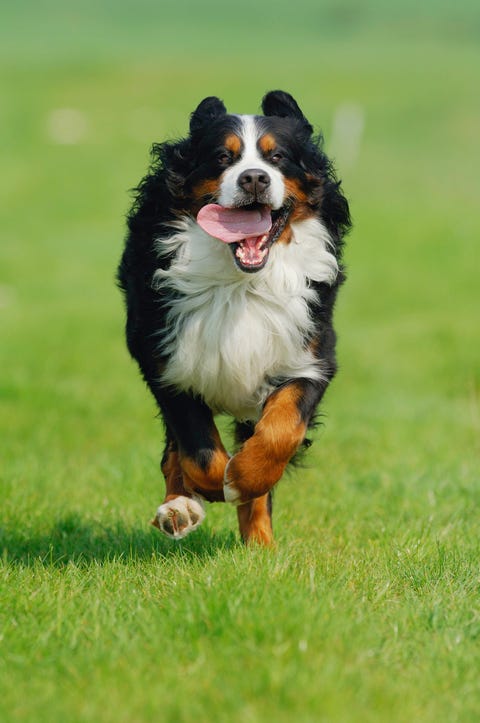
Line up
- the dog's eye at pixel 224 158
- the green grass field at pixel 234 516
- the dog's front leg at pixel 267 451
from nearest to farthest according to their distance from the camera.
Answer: the green grass field at pixel 234 516
the dog's front leg at pixel 267 451
the dog's eye at pixel 224 158

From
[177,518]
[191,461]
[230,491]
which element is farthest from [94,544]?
[230,491]

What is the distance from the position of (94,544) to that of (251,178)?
1961 millimetres

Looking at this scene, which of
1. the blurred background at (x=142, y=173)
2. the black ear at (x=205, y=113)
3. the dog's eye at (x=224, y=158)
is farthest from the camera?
the blurred background at (x=142, y=173)

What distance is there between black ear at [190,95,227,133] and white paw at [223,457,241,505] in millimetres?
1586

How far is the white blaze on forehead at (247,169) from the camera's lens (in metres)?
4.79

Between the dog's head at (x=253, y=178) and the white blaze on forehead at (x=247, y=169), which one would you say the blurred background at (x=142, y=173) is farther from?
the white blaze on forehead at (x=247, y=169)

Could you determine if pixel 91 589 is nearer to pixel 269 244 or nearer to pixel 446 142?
pixel 269 244

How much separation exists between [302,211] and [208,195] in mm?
424

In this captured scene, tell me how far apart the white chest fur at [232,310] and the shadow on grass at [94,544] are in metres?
0.79

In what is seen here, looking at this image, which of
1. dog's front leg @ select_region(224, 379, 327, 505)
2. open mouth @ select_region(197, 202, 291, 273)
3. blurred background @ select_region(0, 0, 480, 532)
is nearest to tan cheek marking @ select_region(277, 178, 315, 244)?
open mouth @ select_region(197, 202, 291, 273)

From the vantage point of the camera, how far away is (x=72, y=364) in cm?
1183

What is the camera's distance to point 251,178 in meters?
4.75

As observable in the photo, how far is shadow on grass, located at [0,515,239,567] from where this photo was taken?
5047mm

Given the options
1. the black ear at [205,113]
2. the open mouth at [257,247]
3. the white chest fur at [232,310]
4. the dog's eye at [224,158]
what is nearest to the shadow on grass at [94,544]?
the white chest fur at [232,310]
